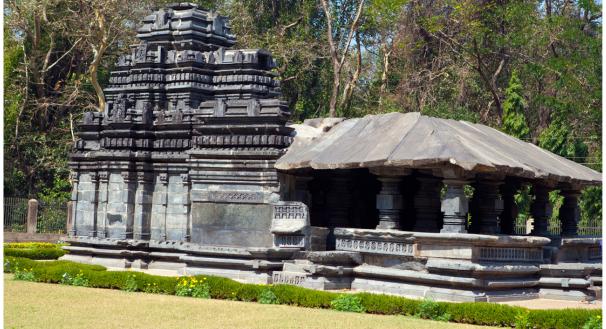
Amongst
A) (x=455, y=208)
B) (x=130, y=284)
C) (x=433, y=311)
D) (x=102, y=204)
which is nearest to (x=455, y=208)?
(x=455, y=208)

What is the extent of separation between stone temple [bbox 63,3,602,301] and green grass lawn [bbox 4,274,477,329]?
196 cm

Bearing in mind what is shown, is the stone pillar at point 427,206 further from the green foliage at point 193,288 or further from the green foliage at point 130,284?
the green foliage at point 130,284

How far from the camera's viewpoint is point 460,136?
37.2 feet

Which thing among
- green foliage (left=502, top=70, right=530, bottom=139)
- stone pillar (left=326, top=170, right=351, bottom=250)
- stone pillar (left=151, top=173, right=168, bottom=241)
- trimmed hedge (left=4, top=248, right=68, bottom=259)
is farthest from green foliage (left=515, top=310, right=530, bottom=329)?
green foliage (left=502, top=70, right=530, bottom=139)

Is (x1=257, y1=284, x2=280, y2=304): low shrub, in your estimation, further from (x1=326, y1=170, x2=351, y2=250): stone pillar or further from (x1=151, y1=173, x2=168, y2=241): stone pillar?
(x1=151, y1=173, x2=168, y2=241): stone pillar

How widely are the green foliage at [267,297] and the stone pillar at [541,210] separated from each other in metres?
5.77

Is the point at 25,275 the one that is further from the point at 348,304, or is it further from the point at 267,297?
the point at 348,304

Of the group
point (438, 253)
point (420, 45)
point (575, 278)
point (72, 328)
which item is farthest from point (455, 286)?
point (420, 45)

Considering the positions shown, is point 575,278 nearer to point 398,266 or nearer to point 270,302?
point 398,266

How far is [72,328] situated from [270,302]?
312 cm

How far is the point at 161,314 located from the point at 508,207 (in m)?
8.35

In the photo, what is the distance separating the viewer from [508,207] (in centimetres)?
1455

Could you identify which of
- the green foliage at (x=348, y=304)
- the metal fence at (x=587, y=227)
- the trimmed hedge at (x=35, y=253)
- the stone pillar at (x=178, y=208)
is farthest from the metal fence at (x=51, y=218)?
the green foliage at (x=348, y=304)

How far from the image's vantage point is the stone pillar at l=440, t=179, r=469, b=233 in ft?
35.2
